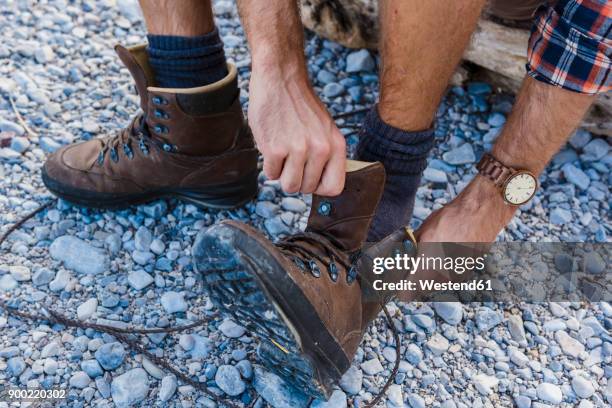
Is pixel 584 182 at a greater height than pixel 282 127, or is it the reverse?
pixel 282 127

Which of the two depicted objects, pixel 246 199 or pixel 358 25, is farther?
pixel 358 25

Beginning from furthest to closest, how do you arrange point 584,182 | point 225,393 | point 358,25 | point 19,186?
point 358,25, point 584,182, point 19,186, point 225,393

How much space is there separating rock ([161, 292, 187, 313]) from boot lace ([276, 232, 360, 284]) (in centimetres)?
51

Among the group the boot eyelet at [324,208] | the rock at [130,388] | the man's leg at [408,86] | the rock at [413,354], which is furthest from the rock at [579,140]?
the rock at [130,388]

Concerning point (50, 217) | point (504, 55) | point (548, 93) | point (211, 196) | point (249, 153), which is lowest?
point (50, 217)

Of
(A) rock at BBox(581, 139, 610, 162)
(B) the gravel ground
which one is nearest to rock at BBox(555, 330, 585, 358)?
(B) the gravel ground

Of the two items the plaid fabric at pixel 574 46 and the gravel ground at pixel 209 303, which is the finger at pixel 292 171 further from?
the plaid fabric at pixel 574 46

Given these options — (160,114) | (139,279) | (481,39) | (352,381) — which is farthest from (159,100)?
(481,39)

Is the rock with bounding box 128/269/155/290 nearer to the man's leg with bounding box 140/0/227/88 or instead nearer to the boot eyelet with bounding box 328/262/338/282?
the man's leg with bounding box 140/0/227/88

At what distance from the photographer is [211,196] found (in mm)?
2246

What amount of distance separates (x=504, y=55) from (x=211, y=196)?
1346 millimetres

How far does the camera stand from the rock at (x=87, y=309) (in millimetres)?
1962

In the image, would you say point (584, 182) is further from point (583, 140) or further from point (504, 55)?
point (504, 55)

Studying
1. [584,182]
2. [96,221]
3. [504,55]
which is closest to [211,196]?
[96,221]
